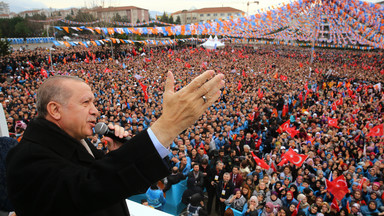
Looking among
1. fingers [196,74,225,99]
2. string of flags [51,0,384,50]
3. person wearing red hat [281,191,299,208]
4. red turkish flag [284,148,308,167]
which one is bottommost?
person wearing red hat [281,191,299,208]

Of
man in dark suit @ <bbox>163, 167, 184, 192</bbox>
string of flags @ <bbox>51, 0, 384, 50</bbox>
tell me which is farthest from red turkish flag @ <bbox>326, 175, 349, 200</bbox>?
string of flags @ <bbox>51, 0, 384, 50</bbox>

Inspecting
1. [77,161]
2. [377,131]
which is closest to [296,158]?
[377,131]

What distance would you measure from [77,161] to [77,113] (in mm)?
224

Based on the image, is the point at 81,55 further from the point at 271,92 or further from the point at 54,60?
the point at 271,92

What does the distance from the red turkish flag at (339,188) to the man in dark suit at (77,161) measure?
531 centimetres

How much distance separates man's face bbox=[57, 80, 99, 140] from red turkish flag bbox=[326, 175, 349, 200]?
560 cm

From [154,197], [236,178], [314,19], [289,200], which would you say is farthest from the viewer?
[314,19]

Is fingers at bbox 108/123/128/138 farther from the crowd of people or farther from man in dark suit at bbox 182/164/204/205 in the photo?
man in dark suit at bbox 182/164/204/205

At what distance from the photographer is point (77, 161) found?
3.52 feet

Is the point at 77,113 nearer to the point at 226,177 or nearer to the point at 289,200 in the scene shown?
the point at 226,177

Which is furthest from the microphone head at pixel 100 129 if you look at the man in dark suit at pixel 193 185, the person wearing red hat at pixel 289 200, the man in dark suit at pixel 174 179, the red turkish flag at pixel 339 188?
the red turkish flag at pixel 339 188

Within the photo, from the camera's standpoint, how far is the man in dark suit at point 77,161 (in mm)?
828

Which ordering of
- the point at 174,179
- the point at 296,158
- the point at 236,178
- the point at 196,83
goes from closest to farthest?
the point at 196,83 → the point at 174,179 → the point at 236,178 → the point at 296,158

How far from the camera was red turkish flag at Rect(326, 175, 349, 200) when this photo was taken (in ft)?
16.3
